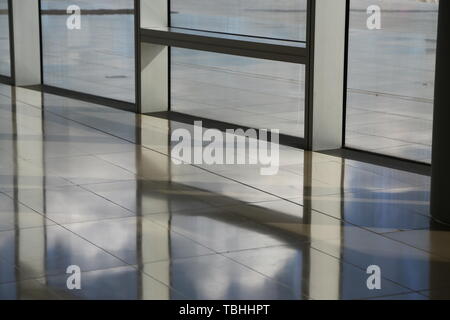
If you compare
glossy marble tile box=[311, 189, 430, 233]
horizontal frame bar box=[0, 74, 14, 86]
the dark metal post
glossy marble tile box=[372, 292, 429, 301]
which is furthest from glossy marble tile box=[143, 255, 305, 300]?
horizontal frame bar box=[0, 74, 14, 86]

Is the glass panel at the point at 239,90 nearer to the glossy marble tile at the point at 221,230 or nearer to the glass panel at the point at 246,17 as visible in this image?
the glass panel at the point at 246,17

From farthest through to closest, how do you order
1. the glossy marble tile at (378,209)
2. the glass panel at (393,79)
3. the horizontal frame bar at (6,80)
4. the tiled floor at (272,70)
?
the horizontal frame bar at (6,80), the tiled floor at (272,70), the glass panel at (393,79), the glossy marble tile at (378,209)

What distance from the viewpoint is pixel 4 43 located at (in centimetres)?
1535

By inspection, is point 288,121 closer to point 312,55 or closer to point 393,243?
point 312,55

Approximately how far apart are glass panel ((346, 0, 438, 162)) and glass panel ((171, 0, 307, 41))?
0.82 metres

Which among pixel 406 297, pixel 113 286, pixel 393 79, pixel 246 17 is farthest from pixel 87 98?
pixel 406 297

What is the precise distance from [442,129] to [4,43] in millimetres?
10222

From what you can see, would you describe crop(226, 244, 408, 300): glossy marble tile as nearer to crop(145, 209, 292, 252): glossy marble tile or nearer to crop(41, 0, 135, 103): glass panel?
crop(145, 209, 292, 252): glossy marble tile

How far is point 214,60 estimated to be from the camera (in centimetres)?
1189

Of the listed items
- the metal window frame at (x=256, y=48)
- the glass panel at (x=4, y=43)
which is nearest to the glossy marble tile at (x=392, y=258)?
the metal window frame at (x=256, y=48)

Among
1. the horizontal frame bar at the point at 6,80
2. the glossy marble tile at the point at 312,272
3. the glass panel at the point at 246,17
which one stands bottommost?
the glossy marble tile at the point at 312,272

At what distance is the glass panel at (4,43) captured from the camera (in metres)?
15.1

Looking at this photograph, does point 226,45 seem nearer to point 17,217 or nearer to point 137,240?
point 17,217

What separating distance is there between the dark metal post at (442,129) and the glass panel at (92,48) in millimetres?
6343
